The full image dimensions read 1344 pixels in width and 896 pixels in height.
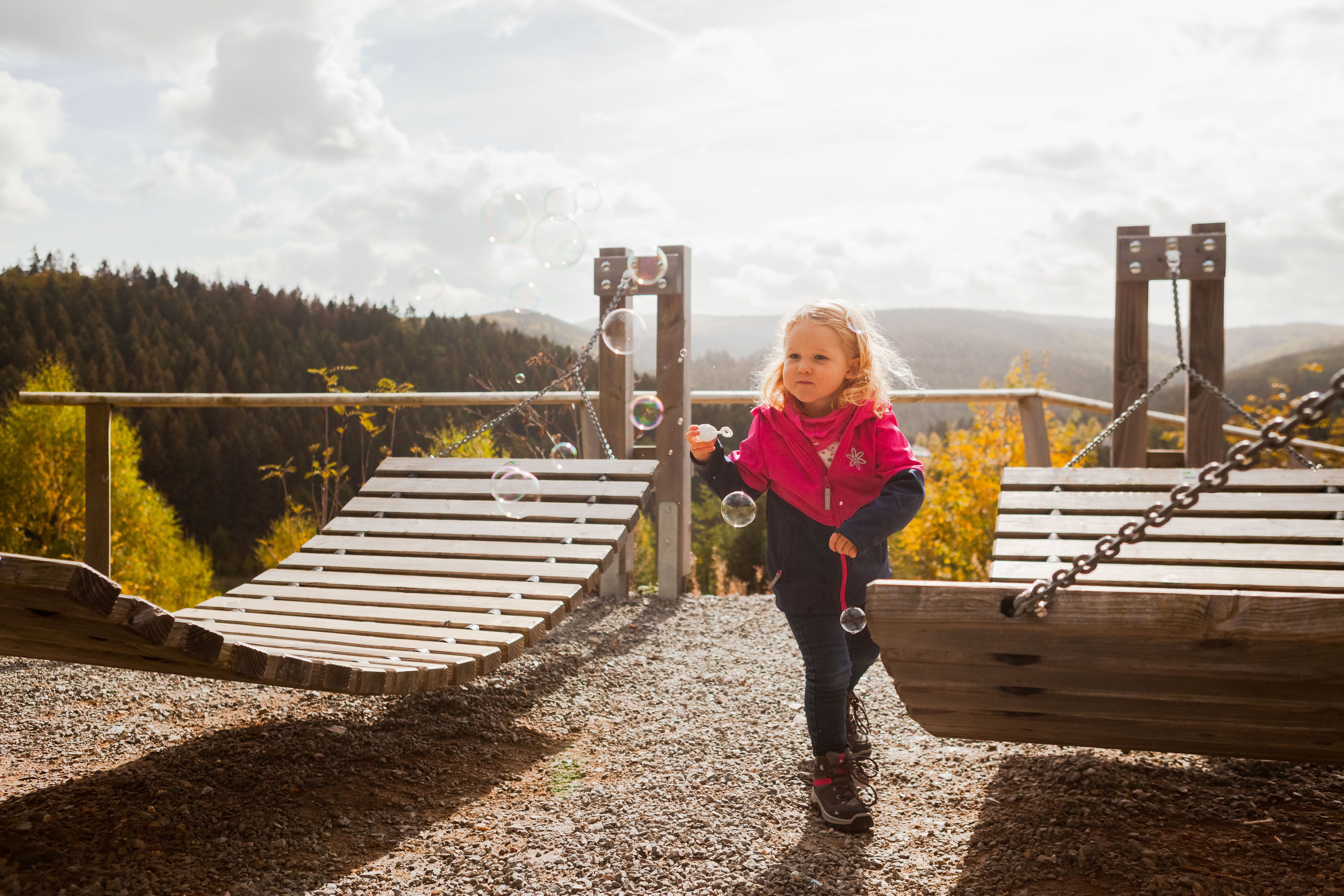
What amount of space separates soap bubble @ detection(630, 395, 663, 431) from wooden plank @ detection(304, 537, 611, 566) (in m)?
1.11

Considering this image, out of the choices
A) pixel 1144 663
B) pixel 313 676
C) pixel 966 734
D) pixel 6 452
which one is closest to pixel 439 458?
pixel 313 676

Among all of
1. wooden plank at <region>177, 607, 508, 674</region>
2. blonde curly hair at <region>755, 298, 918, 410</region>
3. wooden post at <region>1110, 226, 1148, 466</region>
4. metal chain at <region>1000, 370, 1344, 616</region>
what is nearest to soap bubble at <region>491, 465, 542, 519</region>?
wooden plank at <region>177, 607, 508, 674</region>

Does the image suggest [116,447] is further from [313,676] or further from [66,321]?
[313,676]

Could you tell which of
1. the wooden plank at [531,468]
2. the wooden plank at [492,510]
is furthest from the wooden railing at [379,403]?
the wooden plank at [492,510]

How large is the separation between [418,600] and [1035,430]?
333 centimetres

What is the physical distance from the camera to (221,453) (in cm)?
1102

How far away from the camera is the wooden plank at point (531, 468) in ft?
13.7

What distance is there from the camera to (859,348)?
253 cm

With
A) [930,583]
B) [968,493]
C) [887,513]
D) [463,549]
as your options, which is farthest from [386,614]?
[968,493]

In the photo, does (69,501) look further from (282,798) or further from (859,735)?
(859,735)

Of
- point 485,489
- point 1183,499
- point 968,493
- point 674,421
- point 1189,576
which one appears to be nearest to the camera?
point 1183,499

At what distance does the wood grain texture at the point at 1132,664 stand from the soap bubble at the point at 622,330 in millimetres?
2880

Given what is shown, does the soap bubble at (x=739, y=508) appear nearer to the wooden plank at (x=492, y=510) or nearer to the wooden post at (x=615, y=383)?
the wooden plank at (x=492, y=510)

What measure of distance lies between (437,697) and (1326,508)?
122 inches
